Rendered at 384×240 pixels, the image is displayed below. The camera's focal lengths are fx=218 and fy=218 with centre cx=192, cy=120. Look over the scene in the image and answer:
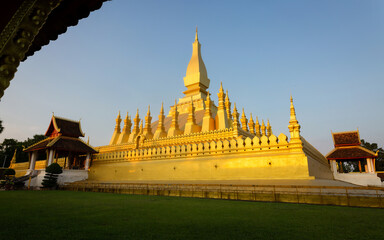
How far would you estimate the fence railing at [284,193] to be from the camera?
6227 mm

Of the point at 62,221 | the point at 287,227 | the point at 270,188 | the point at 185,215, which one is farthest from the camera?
the point at 270,188

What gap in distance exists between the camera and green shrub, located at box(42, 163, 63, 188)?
618 inches

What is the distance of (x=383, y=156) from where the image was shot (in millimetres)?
37125

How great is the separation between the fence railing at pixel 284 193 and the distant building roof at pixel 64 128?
1174 centimetres

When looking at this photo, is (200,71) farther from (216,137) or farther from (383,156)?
(383,156)

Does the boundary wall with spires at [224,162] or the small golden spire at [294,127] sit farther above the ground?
the small golden spire at [294,127]

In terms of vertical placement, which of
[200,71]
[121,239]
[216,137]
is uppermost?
[200,71]

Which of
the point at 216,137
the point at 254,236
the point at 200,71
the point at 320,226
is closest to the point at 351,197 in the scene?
the point at 320,226

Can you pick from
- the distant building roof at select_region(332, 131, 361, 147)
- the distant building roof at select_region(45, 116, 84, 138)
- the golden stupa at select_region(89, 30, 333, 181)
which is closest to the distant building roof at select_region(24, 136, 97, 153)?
the distant building roof at select_region(45, 116, 84, 138)

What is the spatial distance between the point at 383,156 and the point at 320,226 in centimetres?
4542

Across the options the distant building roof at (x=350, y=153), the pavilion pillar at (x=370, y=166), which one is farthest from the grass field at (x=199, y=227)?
the pavilion pillar at (x=370, y=166)

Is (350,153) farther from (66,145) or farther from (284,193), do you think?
(66,145)

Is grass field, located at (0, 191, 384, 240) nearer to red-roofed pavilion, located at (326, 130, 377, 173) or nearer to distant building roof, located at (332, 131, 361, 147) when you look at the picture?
red-roofed pavilion, located at (326, 130, 377, 173)

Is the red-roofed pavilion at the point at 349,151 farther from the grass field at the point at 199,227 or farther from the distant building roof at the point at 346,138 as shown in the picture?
the grass field at the point at 199,227
